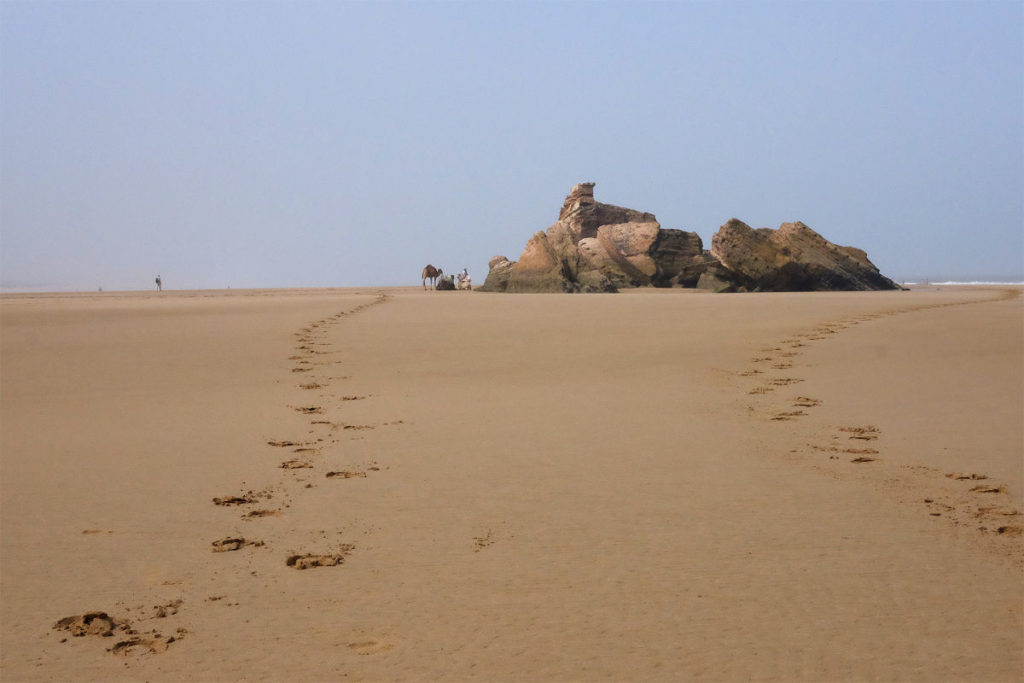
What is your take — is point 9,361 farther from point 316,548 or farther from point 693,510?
point 693,510

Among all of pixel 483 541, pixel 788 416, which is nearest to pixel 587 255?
pixel 788 416

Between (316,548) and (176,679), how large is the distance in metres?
1.10

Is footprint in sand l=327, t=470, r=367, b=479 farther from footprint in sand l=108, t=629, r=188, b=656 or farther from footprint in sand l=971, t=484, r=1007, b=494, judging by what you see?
footprint in sand l=971, t=484, r=1007, b=494

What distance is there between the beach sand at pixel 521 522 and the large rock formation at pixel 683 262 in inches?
632

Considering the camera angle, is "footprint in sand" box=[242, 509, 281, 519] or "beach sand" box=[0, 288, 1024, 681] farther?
"footprint in sand" box=[242, 509, 281, 519]

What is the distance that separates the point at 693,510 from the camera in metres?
3.97

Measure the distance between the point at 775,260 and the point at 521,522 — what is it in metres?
22.3

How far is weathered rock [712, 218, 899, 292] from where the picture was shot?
80.6ft

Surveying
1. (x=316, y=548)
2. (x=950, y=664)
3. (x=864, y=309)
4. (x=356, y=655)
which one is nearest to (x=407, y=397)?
(x=316, y=548)

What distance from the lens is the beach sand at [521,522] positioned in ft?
8.66

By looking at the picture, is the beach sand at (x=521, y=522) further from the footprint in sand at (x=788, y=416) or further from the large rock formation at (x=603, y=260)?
the large rock formation at (x=603, y=260)

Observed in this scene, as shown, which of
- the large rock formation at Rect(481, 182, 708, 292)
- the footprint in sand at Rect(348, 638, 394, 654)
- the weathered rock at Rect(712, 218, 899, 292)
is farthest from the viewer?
the large rock formation at Rect(481, 182, 708, 292)

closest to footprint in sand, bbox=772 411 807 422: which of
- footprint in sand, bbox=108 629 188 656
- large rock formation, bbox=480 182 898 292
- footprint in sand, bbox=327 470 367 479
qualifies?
footprint in sand, bbox=327 470 367 479

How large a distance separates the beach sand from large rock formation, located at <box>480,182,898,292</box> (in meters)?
16.0
